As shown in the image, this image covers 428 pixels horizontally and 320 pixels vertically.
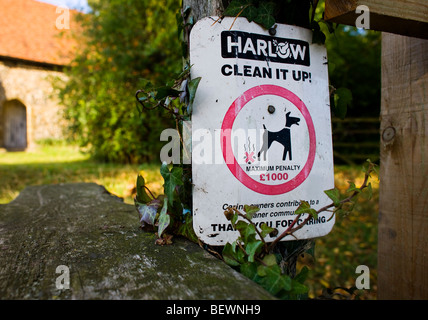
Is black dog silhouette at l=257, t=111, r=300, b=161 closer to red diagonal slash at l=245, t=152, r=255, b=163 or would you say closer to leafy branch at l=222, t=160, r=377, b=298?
red diagonal slash at l=245, t=152, r=255, b=163

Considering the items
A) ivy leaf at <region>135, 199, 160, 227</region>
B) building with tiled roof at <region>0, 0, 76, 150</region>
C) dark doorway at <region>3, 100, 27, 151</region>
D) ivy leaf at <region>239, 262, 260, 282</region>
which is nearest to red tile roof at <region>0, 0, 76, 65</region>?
building with tiled roof at <region>0, 0, 76, 150</region>

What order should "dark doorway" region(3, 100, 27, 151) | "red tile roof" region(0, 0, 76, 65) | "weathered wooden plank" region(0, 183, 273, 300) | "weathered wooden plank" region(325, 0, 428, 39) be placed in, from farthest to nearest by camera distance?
"dark doorway" region(3, 100, 27, 151) → "red tile roof" region(0, 0, 76, 65) → "weathered wooden plank" region(325, 0, 428, 39) → "weathered wooden plank" region(0, 183, 273, 300)

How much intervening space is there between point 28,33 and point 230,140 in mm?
17323

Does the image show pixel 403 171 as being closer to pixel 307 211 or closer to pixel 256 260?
pixel 307 211

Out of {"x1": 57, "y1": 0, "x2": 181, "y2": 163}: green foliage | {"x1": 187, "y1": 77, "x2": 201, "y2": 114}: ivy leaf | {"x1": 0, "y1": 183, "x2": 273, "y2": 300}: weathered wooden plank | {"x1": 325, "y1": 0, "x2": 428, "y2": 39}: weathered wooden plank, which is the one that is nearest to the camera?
{"x1": 0, "y1": 183, "x2": 273, "y2": 300}: weathered wooden plank

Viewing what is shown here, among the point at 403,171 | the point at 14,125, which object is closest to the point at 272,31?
the point at 403,171

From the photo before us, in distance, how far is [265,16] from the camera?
0.95 metres

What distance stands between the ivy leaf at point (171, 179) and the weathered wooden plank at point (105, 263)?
15 centimetres

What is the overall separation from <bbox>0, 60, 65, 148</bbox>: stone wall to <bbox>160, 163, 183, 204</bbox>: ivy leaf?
1469 cm

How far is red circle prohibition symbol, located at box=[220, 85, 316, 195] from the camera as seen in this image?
2.96 feet

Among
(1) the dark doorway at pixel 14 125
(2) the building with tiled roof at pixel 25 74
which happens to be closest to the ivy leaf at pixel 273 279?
(2) the building with tiled roof at pixel 25 74

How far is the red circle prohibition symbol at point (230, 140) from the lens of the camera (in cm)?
90
